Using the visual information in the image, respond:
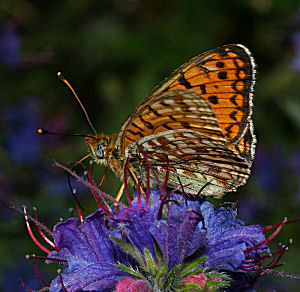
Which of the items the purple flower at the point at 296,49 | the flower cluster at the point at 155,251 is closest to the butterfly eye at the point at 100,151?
the flower cluster at the point at 155,251

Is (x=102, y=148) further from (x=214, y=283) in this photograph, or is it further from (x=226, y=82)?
(x=214, y=283)

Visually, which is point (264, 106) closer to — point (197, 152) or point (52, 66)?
point (52, 66)

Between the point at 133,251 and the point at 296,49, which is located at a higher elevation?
the point at 296,49

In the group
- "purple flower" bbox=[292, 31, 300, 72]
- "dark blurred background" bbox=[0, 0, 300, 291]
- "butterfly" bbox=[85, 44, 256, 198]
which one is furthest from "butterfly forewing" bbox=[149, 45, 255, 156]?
"purple flower" bbox=[292, 31, 300, 72]

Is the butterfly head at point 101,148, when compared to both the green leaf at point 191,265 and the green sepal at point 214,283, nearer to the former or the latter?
the green leaf at point 191,265

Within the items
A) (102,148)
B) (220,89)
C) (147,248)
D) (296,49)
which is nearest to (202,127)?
(220,89)

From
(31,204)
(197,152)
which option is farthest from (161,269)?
(31,204)

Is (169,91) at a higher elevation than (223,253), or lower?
higher
